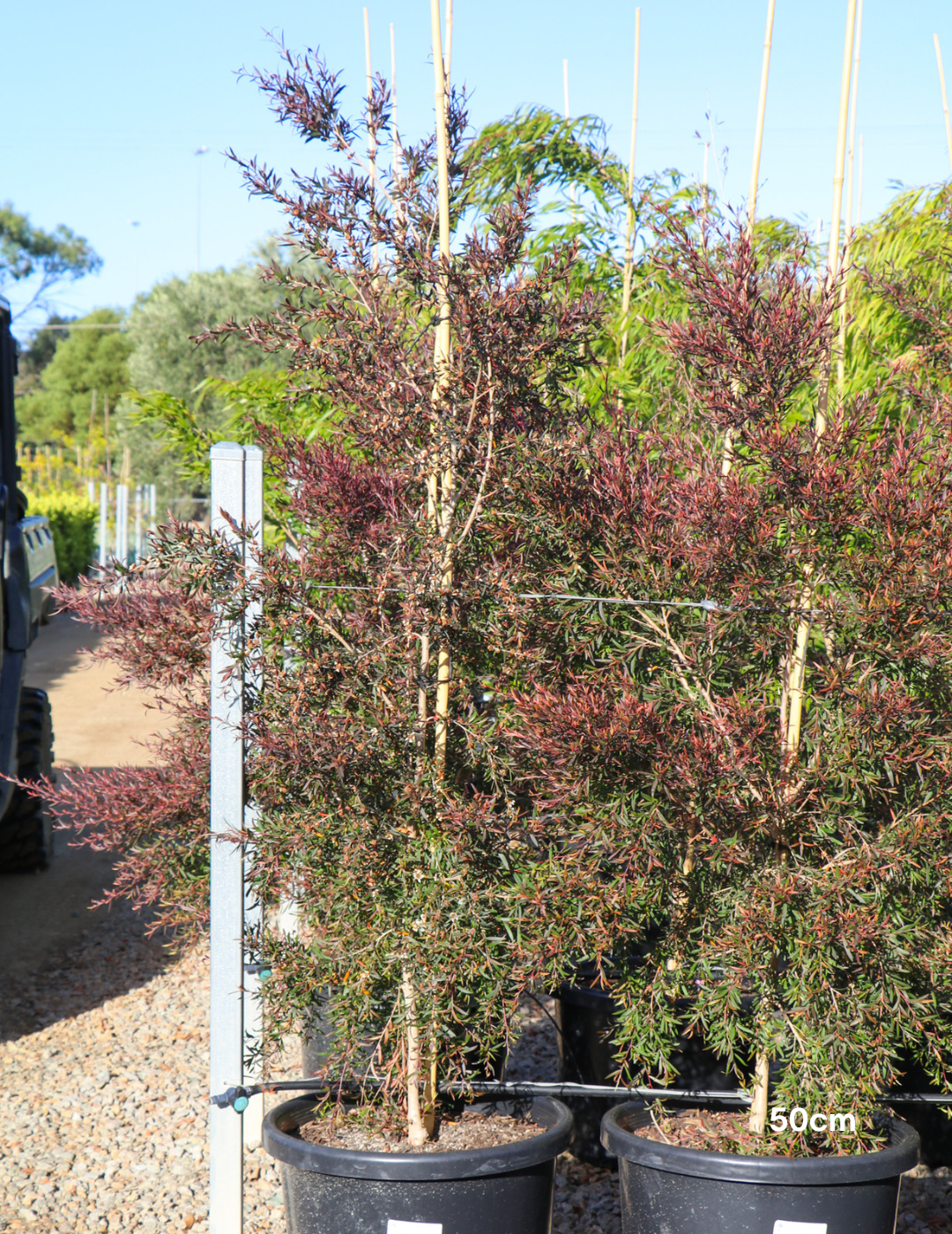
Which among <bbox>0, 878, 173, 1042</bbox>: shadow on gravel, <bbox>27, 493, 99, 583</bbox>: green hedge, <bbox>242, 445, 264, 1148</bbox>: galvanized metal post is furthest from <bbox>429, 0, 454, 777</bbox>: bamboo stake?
<bbox>27, 493, 99, 583</bbox>: green hedge

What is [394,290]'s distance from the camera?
2.17 metres

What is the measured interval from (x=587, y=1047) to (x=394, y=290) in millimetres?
1884

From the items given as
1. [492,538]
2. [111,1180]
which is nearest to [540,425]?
[492,538]

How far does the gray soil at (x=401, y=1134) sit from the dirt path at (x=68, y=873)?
0.96 m

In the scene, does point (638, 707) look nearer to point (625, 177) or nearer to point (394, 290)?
point (394, 290)

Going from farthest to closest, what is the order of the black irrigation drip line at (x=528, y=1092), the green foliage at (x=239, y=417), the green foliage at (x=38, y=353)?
the green foliage at (x=38, y=353) < the green foliage at (x=239, y=417) < the black irrigation drip line at (x=528, y=1092)

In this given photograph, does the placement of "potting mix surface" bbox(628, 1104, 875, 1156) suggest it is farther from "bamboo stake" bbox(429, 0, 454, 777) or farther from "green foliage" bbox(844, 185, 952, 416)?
"green foliage" bbox(844, 185, 952, 416)

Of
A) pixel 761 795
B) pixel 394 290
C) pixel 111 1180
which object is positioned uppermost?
pixel 394 290

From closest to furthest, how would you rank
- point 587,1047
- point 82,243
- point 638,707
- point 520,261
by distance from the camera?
point 638,707 → point 520,261 → point 587,1047 → point 82,243

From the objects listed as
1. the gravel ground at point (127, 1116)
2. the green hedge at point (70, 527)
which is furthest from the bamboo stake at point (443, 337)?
the green hedge at point (70, 527)

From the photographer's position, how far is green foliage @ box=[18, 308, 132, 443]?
3228 centimetres

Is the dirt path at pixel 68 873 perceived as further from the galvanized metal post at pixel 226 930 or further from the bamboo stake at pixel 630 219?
the bamboo stake at pixel 630 219

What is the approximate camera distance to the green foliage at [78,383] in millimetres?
32281

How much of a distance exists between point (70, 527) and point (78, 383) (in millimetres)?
18743
